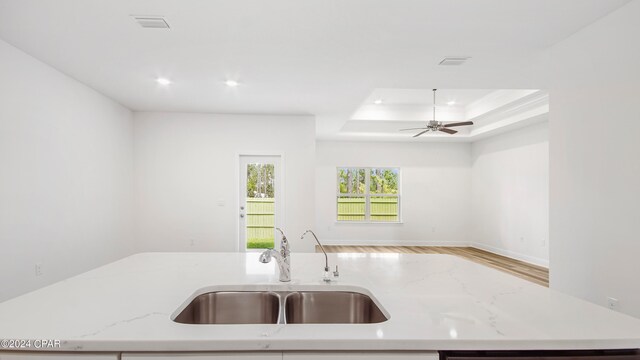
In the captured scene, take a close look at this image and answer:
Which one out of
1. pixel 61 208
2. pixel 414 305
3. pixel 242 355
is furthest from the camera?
pixel 61 208

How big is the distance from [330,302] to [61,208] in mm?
3748

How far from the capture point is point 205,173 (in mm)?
5547

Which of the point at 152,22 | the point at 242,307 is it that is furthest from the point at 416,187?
the point at 242,307

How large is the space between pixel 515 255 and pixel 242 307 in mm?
6380

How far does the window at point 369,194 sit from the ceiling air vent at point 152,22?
18.6 ft

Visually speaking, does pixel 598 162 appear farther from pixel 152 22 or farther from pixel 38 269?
pixel 38 269

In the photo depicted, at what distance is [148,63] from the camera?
3.39 m

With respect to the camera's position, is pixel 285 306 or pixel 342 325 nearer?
pixel 342 325

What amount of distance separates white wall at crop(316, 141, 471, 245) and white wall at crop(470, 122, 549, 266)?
34cm

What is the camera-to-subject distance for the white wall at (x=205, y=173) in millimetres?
5477

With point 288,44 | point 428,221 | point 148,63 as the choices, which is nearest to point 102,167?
point 148,63

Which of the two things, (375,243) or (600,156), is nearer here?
(600,156)

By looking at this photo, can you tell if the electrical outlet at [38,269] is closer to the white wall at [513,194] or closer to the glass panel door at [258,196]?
the glass panel door at [258,196]

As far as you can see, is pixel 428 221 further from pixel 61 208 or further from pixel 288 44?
pixel 61 208
